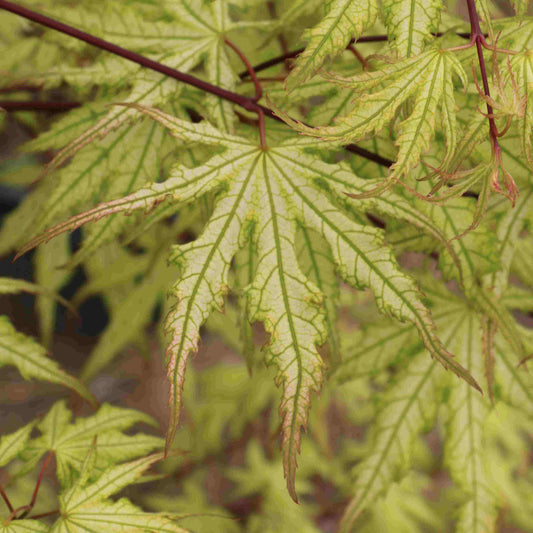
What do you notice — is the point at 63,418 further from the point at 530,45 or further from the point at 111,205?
the point at 530,45

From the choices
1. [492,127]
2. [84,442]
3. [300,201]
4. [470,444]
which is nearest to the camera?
[492,127]

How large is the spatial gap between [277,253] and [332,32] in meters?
0.26

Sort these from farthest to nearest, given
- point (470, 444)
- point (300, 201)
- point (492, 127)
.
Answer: point (470, 444) → point (300, 201) → point (492, 127)

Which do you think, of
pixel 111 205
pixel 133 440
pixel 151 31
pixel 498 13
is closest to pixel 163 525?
pixel 133 440

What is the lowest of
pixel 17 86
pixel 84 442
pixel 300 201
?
pixel 84 442

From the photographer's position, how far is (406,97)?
59 centimetres

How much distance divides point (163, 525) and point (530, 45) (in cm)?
74

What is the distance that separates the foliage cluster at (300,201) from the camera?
59cm

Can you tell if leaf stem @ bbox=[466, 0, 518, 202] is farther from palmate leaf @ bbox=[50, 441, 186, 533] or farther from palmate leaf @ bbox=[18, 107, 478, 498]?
palmate leaf @ bbox=[50, 441, 186, 533]

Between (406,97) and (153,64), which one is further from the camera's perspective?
(153,64)

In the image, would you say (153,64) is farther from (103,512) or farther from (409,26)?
(103,512)

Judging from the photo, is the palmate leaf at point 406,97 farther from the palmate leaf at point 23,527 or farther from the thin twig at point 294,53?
the palmate leaf at point 23,527

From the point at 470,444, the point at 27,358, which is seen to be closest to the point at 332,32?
the point at 27,358

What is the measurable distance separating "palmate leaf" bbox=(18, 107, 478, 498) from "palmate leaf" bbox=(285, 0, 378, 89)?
0.14m
